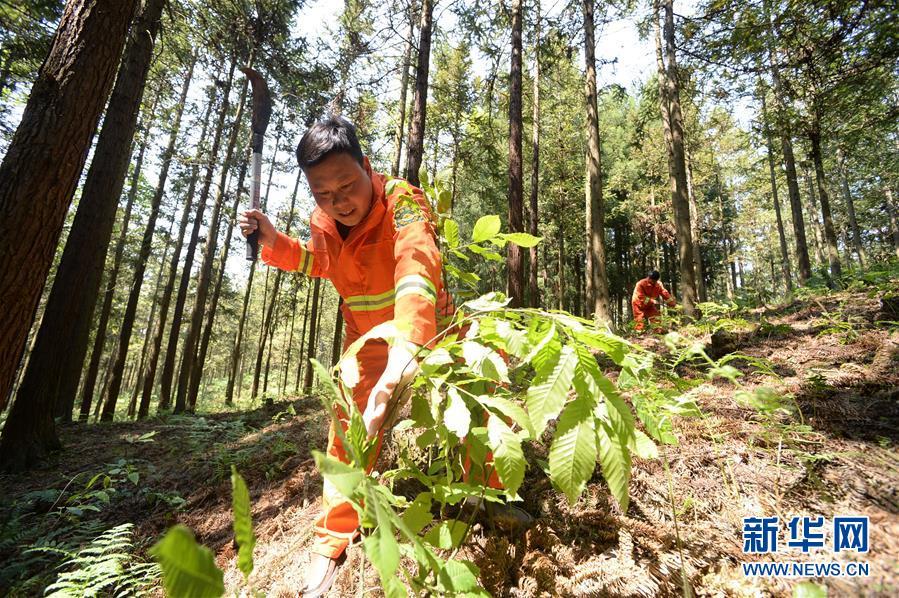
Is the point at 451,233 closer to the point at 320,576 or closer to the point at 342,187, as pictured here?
the point at 342,187

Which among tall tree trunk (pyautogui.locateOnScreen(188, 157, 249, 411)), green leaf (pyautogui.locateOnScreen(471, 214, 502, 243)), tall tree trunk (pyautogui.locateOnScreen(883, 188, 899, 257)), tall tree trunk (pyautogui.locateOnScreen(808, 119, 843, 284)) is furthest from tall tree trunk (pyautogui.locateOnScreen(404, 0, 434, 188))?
tall tree trunk (pyautogui.locateOnScreen(883, 188, 899, 257))

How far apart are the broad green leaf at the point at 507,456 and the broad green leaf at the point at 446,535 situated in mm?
397

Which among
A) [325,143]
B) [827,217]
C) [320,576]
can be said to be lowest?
[320,576]

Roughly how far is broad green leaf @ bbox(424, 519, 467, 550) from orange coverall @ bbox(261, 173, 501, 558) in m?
0.54

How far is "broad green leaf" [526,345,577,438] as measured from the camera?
3.11ft

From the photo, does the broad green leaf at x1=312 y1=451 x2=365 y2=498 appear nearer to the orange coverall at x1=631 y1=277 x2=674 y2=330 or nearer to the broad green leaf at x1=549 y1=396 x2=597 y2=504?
the broad green leaf at x1=549 y1=396 x2=597 y2=504

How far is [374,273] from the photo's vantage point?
2.29m

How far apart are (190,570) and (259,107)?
10.8 feet

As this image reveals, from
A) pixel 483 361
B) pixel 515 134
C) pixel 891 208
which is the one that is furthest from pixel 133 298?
pixel 891 208

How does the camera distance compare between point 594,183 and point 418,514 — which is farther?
point 594,183

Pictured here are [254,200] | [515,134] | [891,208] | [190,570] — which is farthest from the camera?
[891,208]

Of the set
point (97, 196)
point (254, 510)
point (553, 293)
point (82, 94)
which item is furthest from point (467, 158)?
point (553, 293)

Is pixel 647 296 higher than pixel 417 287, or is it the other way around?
pixel 647 296

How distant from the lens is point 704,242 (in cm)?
3509
